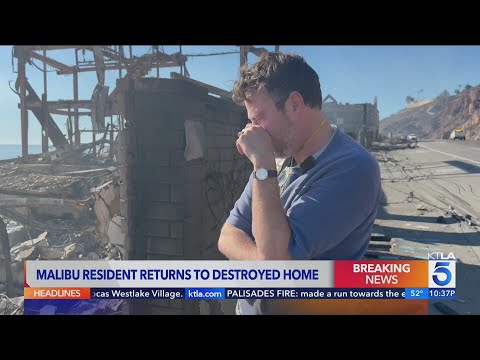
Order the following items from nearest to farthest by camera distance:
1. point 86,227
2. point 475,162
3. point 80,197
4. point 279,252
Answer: point 279,252, point 86,227, point 80,197, point 475,162

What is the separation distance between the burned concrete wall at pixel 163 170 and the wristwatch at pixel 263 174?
125cm

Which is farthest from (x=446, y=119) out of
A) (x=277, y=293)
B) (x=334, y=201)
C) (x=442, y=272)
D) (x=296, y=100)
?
(x=334, y=201)

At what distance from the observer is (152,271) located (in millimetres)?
1553

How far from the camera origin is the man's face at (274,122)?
1.10 m

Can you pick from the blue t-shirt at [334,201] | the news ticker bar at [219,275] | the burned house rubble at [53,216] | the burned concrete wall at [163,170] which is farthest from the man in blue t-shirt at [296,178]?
the burned house rubble at [53,216]

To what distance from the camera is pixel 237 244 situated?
112 centimetres

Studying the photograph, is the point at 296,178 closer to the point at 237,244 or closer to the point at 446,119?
the point at 237,244

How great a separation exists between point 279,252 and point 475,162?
1094cm

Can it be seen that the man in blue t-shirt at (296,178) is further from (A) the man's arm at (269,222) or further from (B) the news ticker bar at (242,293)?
(B) the news ticker bar at (242,293)

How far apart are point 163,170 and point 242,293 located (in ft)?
3.56

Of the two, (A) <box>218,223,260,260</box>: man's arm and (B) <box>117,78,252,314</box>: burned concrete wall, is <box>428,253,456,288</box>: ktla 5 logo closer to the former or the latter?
(A) <box>218,223,260,260</box>: man's arm

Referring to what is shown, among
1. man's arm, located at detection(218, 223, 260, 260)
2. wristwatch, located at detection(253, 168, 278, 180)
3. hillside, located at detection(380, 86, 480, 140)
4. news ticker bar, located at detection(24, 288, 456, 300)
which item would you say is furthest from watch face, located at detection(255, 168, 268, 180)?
hillside, located at detection(380, 86, 480, 140)
